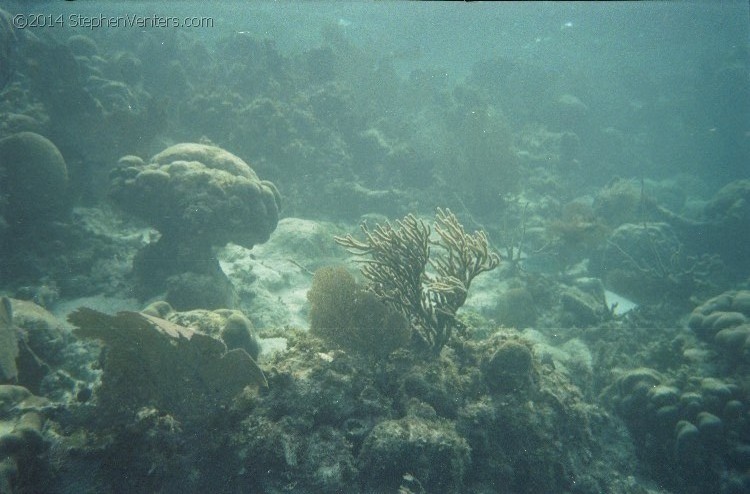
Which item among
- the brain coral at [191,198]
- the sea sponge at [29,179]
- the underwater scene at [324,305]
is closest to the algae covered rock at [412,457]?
the underwater scene at [324,305]

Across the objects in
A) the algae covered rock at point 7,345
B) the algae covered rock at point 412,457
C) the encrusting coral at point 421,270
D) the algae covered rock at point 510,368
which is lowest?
the algae covered rock at point 7,345

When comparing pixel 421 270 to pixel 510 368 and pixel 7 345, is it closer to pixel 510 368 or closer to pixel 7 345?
pixel 510 368

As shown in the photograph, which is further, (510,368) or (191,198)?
(191,198)

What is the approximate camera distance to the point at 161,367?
3.36m

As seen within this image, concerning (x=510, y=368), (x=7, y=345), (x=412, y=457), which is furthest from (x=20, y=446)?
(x=510, y=368)

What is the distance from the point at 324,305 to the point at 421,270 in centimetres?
122

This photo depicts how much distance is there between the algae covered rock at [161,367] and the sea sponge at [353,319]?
1125 millimetres

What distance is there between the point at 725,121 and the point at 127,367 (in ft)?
125

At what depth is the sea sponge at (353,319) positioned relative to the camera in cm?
436

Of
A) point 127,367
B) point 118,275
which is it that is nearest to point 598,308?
point 127,367

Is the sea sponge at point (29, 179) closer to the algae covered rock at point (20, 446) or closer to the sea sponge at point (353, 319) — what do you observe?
the algae covered rock at point (20, 446)

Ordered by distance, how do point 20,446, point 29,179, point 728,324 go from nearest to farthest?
point 20,446 < point 728,324 < point 29,179

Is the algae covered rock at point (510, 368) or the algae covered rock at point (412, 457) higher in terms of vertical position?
the algae covered rock at point (510, 368)

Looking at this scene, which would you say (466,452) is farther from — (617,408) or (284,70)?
(284,70)
